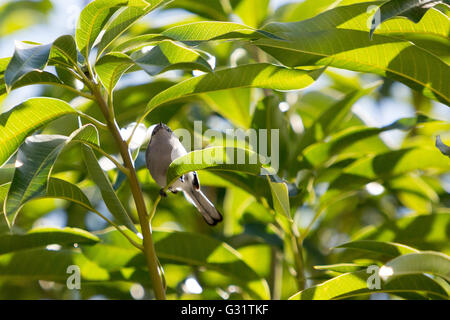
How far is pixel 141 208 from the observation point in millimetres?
1452

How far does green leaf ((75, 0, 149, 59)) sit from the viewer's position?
144 centimetres

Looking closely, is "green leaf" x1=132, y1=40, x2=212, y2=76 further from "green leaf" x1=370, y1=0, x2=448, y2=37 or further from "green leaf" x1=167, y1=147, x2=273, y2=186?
"green leaf" x1=370, y1=0, x2=448, y2=37

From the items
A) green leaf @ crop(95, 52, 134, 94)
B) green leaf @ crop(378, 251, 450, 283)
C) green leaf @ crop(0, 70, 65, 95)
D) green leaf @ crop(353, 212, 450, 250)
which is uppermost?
green leaf @ crop(95, 52, 134, 94)

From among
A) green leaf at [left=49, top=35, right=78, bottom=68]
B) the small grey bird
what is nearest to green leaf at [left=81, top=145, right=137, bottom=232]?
green leaf at [left=49, top=35, right=78, bottom=68]

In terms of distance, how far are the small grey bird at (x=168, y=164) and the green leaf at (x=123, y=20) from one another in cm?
67

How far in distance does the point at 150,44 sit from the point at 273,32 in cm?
37

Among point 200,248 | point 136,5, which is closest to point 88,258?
point 200,248

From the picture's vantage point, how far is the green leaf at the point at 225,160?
1.45 metres

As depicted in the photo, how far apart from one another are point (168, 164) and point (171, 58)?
0.78m

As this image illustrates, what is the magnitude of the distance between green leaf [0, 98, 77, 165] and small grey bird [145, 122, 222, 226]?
2.04 ft

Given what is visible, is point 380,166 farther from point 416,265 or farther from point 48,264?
point 48,264

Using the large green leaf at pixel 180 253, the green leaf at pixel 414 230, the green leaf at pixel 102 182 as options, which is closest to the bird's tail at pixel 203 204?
the large green leaf at pixel 180 253

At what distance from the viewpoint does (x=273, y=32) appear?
5.13ft

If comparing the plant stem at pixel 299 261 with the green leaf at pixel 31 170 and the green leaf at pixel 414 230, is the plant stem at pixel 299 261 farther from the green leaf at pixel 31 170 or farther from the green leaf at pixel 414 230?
the green leaf at pixel 31 170
